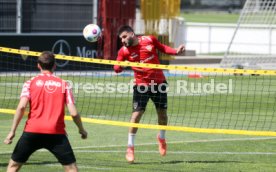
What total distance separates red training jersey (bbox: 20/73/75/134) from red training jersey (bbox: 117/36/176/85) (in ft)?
12.2

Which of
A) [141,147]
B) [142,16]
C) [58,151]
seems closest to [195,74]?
[142,16]

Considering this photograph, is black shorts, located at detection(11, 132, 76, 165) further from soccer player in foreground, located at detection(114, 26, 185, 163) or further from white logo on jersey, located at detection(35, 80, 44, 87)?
soccer player in foreground, located at detection(114, 26, 185, 163)

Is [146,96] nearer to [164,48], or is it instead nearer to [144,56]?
[144,56]

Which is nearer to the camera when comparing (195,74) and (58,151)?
(58,151)

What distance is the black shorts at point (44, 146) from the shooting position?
9.92 metres

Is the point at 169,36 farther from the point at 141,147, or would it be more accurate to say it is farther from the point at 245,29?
the point at 141,147

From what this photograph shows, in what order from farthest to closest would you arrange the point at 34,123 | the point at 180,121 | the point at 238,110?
1. the point at 238,110
2. the point at 180,121
3. the point at 34,123

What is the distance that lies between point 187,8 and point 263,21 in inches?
2085

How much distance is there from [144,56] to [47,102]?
408 cm

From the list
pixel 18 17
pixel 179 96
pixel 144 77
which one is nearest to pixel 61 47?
pixel 18 17

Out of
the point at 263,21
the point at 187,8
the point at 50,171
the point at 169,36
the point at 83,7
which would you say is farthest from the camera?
the point at 187,8

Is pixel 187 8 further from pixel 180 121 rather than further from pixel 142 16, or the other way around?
pixel 180 121

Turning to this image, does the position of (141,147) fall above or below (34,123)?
below

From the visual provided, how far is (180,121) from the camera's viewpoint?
1797cm
